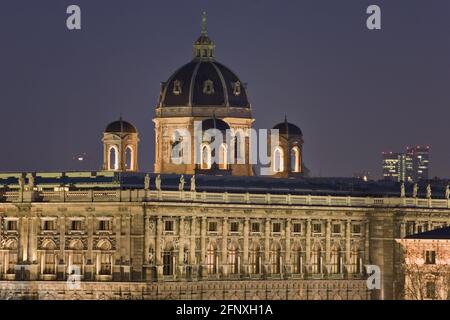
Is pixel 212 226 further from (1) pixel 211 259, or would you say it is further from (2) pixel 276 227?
(2) pixel 276 227

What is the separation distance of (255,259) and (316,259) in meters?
7.70

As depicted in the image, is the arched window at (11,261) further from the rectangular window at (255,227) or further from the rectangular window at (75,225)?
the rectangular window at (255,227)

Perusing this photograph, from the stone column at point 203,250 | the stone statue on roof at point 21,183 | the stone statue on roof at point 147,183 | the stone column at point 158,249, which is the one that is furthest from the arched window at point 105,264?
the stone statue on roof at point 21,183

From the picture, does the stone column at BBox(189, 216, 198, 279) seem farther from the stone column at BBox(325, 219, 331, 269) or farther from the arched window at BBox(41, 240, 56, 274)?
the stone column at BBox(325, 219, 331, 269)

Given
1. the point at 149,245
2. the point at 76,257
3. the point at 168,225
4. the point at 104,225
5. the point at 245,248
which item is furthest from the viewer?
the point at 245,248

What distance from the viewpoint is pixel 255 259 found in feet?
630

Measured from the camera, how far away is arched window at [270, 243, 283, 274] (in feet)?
636

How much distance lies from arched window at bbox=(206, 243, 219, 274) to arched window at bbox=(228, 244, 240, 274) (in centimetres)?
185

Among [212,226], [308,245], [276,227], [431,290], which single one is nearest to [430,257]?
[431,290]

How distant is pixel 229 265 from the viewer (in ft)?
619

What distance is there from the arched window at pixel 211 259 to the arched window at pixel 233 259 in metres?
1.85
